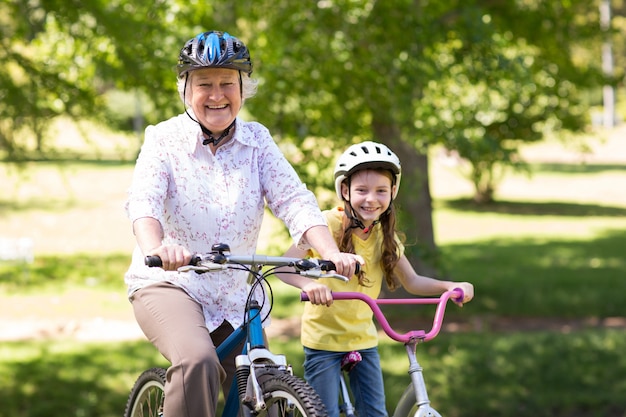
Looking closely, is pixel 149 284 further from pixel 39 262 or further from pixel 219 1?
pixel 39 262

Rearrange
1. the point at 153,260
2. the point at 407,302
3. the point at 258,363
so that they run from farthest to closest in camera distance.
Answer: the point at 407,302 → the point at 258,363 → the point at 153,260

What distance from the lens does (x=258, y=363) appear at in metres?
3.43

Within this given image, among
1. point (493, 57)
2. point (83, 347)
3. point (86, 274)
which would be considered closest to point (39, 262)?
point (86, 274)

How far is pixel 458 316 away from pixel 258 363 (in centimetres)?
988

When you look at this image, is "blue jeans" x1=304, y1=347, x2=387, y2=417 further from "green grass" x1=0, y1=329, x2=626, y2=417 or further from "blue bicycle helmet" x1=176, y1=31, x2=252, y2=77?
"green grass" x1=0, y1=329, x2=626, y2=417

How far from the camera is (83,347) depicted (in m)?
10.4

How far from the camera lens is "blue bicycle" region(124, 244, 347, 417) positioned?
10.4ft

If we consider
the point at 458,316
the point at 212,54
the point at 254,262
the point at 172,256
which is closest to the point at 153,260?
the point at 172,256

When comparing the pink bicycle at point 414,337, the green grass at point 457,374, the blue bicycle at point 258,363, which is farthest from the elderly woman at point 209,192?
the green grass at point 457,374

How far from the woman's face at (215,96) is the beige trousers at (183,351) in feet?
Answer: 2.11

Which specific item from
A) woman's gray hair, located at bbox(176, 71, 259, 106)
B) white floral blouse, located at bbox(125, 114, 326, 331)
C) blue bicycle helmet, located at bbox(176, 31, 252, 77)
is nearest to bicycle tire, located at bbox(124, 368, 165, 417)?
white floral blouse, located at bbox(125, 114, 326, 331)

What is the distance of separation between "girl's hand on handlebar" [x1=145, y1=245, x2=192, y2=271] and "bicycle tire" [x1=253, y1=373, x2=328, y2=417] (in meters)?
0.49

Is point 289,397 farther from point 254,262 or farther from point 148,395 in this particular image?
point 148,395

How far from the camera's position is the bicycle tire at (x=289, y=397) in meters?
3.11
